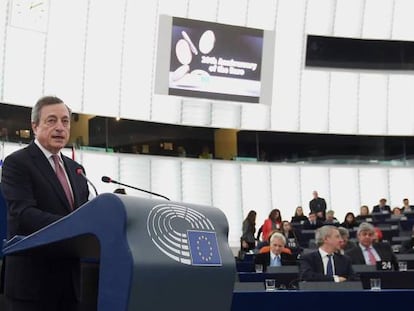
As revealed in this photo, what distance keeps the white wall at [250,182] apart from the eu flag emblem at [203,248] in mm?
13591

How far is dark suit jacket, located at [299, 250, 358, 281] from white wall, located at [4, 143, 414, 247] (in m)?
9.16

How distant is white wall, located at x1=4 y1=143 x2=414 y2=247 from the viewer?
16156mm

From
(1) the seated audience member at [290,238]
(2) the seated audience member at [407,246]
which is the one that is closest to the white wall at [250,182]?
(1) the seated audience member at [290,238]

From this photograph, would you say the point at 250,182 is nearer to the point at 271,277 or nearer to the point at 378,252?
the point at 378,252

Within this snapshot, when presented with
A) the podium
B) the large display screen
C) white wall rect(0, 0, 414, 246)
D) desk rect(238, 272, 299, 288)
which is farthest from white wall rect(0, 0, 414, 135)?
the podium

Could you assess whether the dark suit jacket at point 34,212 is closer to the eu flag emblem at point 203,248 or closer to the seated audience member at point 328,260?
the eu flag emblem at point 203,248

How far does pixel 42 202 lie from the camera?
5.90 feet

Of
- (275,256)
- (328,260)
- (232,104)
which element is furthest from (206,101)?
(328,260)

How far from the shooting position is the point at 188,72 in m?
15.7

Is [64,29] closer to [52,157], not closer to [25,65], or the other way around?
[25,65]

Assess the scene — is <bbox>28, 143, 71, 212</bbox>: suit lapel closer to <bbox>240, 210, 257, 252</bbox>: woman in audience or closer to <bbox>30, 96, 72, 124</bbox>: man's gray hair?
<bbox>30, 96, 72, 124</bbox>: man's gray hair

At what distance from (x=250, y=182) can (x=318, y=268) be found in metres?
11.4

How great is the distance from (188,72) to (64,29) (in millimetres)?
2985

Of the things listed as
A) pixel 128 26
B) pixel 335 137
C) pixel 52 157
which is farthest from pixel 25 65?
pixel 52 157
